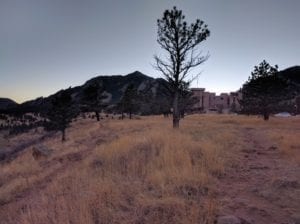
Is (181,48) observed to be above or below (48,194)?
above

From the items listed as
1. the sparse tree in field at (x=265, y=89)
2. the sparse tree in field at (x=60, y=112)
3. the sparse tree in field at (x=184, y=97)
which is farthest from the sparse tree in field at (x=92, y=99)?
the sparse tree in field at (x=265, y=89)

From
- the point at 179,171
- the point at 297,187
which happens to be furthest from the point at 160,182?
the point at 297,187

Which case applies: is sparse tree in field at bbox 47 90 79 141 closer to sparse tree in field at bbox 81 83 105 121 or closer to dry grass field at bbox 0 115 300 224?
sparse tree in field at bbox 81 83 105 121

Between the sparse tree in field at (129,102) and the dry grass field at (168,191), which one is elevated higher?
the sparse tree in field at (129,102)

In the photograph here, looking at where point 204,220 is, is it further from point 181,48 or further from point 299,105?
point 299,105

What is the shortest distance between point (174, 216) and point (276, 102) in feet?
119

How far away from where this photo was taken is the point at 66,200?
20.5 feet

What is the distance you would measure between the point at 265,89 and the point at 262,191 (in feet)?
108

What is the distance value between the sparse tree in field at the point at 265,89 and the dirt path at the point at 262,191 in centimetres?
2913

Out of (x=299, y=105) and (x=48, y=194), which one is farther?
(x=299, y=105)

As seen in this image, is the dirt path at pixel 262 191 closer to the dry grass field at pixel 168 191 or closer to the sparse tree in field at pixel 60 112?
the dry grass field at pixel 168 191

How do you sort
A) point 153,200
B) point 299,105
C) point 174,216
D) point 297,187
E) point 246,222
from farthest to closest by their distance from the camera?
point 299,105 < point 297,187 < point 153,200 < point 174,216 < point 246,222

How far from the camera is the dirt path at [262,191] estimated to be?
4806mm

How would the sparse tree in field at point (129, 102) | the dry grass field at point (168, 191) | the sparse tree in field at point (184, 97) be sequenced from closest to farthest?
the dry grass field at point (168, 191)
the sparse tree in field at point (184, 97)
the sparse tree in field at point (129, 102)
